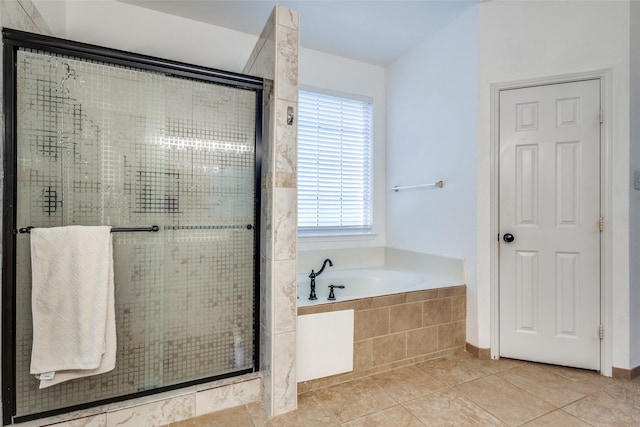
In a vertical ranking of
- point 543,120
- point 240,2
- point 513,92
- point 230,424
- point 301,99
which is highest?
point 240,2

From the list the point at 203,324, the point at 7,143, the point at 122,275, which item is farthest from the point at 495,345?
the point at 7,143

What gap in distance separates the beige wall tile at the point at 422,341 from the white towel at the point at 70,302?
1796mm

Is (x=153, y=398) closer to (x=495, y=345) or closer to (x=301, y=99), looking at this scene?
(x=495, y=345)

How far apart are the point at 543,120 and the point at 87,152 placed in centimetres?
275

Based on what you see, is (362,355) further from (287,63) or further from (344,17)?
(344,17)

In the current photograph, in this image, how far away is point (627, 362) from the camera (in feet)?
6.58

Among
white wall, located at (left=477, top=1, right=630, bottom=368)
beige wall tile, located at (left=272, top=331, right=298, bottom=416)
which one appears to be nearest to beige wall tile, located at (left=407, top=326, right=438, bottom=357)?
white wall, located at (left=477, top=1, right=630, bottom=368)

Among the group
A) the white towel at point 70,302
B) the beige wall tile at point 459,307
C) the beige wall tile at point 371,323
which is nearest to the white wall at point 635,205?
the beige wall tile at point 459,307

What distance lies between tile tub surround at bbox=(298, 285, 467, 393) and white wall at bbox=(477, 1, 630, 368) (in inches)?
7.9

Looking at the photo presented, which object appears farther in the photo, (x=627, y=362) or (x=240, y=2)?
(x=240, y=2)

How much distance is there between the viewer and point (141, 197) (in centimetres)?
159

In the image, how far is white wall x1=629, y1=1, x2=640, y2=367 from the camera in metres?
2.00

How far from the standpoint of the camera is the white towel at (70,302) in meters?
1.38

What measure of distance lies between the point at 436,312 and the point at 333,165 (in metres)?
1.57
